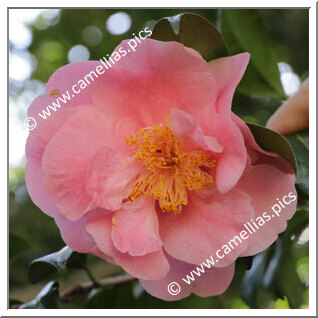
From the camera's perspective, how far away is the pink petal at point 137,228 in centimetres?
57

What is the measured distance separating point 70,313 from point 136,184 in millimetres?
361

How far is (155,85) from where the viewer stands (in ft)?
1.98

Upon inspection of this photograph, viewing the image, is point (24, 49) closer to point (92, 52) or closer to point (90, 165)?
point (92, 52)

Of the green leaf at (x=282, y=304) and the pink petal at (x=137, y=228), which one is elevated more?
the pink petal at (x=137, y=228)

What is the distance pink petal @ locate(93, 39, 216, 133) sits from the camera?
57cm

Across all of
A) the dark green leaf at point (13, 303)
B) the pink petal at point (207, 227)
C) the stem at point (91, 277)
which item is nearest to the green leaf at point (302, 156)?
the pink petal at point (207, 227)

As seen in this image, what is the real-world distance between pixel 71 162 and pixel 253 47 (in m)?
0.46

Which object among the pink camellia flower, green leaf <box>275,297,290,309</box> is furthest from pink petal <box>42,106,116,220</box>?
green leaf <box>275,297,290,309</box>

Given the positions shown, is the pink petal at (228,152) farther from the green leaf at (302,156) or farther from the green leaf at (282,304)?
the green leaf at (282,304)

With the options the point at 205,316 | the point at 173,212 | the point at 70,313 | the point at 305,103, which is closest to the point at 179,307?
the point at 205,316

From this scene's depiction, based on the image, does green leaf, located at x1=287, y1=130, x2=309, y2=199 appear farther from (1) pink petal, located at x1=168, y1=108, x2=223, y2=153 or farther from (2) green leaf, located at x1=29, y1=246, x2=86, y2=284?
(2) green leaf, located at x1=29, y1=246, x2=86, y2=284

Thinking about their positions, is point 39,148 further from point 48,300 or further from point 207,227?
point 48,300

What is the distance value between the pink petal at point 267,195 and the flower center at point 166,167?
6cm

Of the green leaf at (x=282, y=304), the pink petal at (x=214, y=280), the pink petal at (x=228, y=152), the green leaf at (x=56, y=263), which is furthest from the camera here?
the green leaf at (x=282, y=304)
